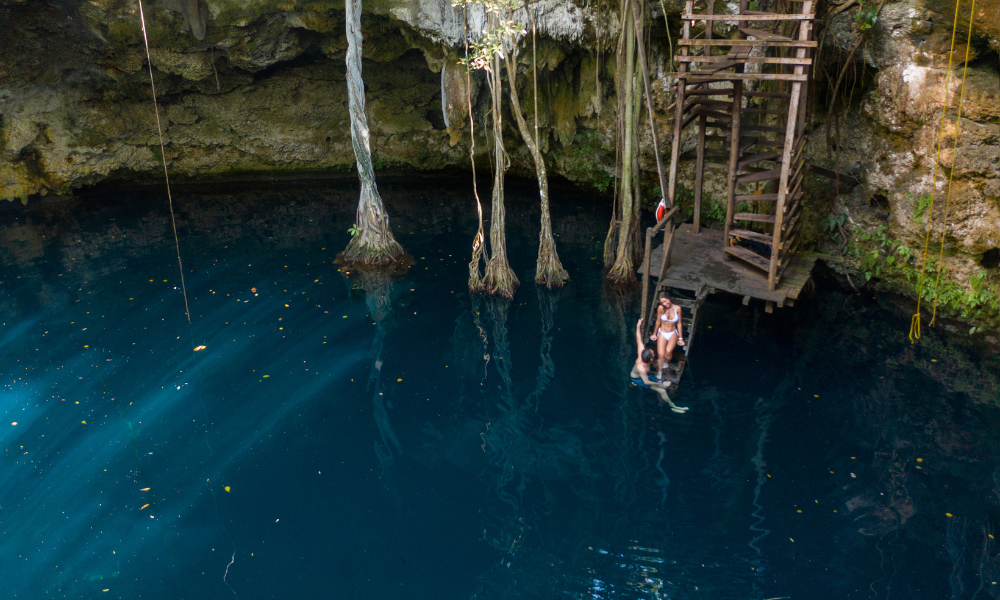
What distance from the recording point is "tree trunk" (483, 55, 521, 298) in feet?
37.8

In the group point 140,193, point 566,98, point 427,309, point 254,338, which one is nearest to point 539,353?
point 427,309

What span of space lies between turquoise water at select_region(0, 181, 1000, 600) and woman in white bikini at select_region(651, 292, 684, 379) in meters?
0.60

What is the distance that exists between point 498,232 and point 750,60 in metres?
4.80

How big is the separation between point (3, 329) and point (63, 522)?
5.53m

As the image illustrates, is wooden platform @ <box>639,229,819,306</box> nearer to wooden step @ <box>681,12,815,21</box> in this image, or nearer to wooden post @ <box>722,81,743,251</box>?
wooden post @ <box>722,81,743,251</box>

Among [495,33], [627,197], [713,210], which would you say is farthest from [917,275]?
[495,33]

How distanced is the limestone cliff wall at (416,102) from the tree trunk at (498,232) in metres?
2.25

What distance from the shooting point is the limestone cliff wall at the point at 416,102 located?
10500mm

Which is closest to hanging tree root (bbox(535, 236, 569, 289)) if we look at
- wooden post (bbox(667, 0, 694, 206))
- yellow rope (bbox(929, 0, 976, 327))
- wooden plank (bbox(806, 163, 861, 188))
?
wooden post (bbox(667, 0, 694, 206))

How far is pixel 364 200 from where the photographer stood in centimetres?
1321

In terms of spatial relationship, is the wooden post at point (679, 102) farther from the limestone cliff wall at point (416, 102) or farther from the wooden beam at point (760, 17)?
the limestone cliff wall at point (416, 102)

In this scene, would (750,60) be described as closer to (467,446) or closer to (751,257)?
(751,257)

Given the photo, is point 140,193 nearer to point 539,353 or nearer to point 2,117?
point 2,117

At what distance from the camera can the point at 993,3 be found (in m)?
9.21
